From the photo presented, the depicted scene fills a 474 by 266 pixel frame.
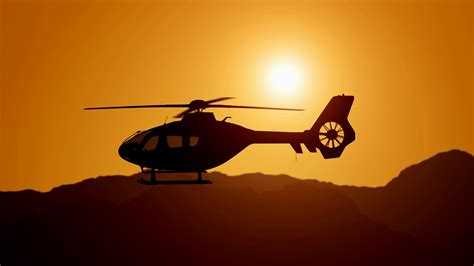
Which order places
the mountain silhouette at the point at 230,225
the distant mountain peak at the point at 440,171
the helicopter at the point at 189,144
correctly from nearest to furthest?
the helicopter at the point at 189,144, the mountain silhouette at the point at 230,225, the distant mountain peak at the point at 440,171

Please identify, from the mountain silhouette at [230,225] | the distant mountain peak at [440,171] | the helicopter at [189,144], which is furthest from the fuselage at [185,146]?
the distant mountain peak at [440,171]

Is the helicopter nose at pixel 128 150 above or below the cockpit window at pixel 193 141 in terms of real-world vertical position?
below

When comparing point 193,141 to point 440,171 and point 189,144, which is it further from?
point 440,171

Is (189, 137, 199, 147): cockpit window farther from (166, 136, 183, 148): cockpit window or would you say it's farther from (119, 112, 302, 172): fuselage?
(166, 136, 183, 148): cockpit window

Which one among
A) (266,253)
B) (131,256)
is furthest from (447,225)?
(131,256)

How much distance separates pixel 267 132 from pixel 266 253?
98.0 m

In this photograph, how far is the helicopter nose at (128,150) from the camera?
24688 millimetres

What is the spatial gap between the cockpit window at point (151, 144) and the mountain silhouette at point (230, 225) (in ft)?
306

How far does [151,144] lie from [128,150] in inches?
38.9

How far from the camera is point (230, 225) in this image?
440 ft

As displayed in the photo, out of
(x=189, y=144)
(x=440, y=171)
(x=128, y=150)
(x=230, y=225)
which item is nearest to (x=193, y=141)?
(x=189, y=144)

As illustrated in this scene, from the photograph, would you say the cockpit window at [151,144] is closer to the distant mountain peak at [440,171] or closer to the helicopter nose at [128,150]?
the helicopter nose at [128,150]

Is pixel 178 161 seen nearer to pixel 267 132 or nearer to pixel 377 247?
pixel 267 132

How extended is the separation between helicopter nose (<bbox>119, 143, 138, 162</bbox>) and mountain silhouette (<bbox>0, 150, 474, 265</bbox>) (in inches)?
3647
